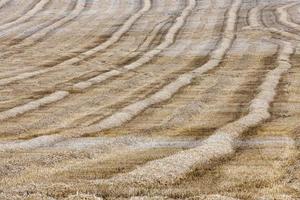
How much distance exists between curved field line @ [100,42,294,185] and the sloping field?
0.10 feet

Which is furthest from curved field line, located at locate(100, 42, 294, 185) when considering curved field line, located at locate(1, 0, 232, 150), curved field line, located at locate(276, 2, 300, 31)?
curved field line, located at locate(276, 2, 300, 31)

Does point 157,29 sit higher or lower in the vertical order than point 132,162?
lower

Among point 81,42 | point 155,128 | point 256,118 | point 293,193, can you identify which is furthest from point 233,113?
point 81,42

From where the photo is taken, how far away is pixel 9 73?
24.9m

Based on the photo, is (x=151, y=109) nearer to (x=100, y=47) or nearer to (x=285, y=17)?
(x=100, y=47)

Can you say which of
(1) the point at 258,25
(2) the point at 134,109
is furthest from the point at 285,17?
(2) the point at 134,109

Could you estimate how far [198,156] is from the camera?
11.4 meters

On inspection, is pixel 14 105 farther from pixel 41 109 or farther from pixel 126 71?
pixel 126 71

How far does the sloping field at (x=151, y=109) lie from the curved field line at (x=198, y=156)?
3 cm

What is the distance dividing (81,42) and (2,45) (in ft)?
A: 12.3

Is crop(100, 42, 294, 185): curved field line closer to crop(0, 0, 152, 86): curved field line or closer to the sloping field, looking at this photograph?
the sloping field

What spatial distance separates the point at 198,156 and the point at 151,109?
19.3 ft

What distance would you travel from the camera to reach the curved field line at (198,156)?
9914mm

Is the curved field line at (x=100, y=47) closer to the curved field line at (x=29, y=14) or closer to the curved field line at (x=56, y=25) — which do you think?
the curved field line at (x=56, y=25)
